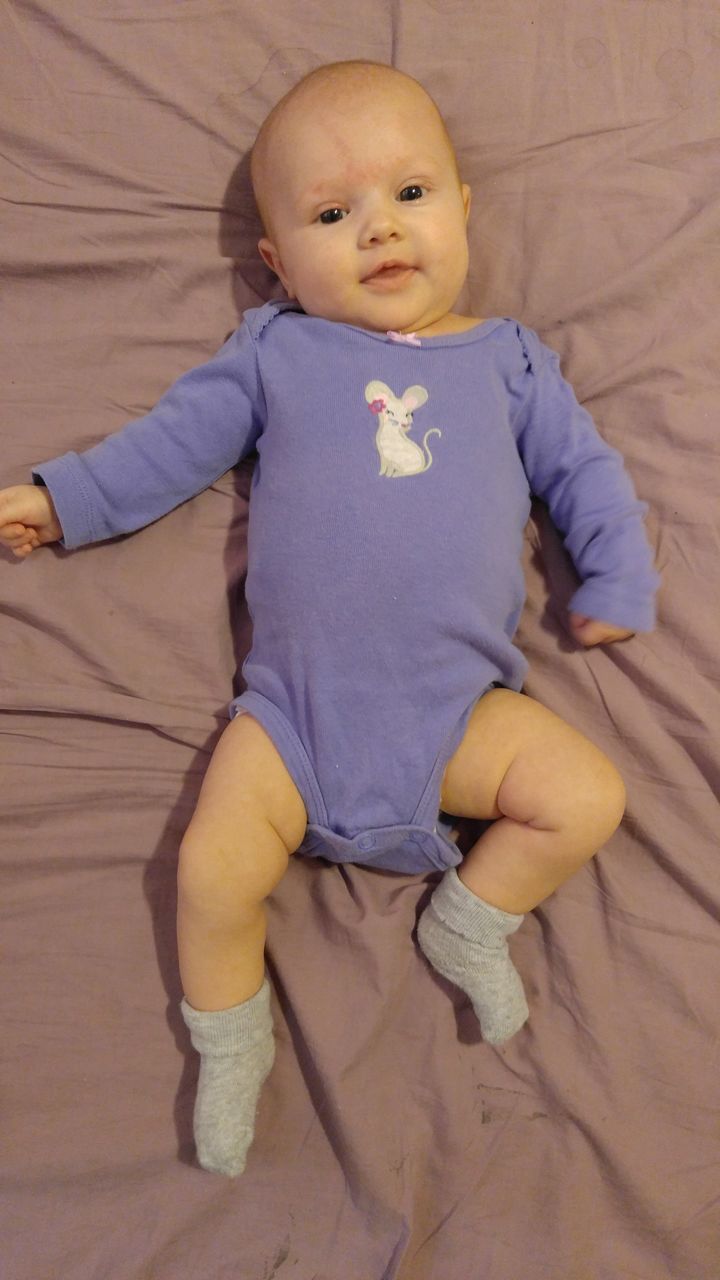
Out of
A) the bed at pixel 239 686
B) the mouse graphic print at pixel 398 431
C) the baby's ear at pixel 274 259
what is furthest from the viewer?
the baby's ear at pixel 274 259

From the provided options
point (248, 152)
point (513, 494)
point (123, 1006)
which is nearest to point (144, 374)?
point (248, 152)

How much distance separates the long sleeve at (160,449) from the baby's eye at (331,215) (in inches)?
7.0

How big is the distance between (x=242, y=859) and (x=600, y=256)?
3.26 feet

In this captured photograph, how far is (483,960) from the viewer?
1.17 metres

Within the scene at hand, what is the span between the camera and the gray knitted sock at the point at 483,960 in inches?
46.1

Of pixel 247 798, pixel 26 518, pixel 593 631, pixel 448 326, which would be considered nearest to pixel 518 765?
pixel 593 631

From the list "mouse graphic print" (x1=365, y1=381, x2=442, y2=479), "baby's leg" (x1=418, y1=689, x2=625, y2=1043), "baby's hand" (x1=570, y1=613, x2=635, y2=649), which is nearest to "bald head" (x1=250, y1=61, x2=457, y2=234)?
"mouse graphic print" (x1=365, y1=381, x2=442, y2=479)

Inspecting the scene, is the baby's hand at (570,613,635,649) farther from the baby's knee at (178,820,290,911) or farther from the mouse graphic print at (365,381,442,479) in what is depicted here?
the baby's knee at (178,820,290,911)

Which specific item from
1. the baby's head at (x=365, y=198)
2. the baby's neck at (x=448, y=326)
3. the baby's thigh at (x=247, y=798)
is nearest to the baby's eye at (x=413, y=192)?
the baby's head at (x=365, y=198)

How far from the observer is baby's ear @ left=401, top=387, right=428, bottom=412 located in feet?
4.06

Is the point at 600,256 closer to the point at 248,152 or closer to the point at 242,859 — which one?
the point at 248,152

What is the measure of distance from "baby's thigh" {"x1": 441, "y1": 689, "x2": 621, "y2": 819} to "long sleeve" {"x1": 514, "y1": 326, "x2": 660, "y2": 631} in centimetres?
17

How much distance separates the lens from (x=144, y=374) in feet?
4.58

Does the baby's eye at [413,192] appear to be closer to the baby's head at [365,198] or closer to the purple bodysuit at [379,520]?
the baby's head at [365,198]
